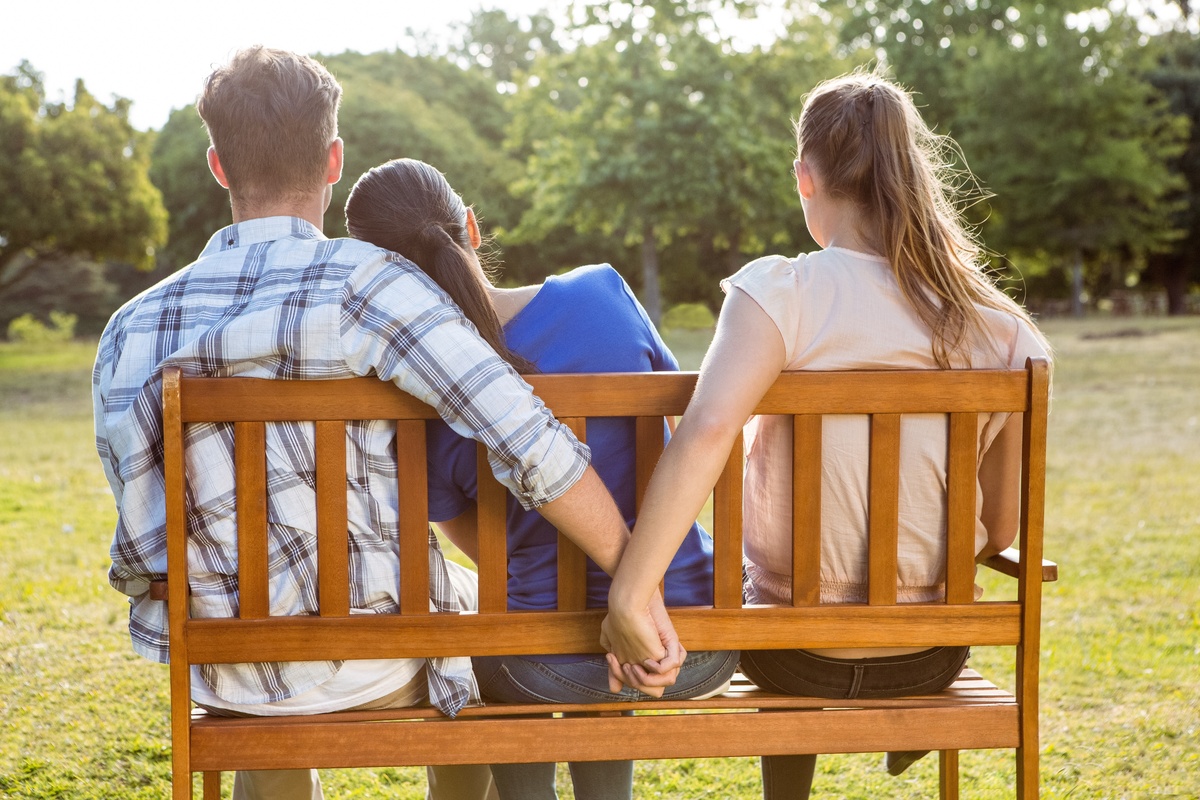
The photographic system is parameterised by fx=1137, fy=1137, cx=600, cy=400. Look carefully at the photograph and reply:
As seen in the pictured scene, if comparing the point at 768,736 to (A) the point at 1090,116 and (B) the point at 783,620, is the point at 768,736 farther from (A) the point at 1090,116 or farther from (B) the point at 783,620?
(A) the point at 1090,116

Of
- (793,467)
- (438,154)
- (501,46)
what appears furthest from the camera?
(501,46)

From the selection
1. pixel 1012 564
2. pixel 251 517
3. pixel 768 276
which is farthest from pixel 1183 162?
pixel 251 517

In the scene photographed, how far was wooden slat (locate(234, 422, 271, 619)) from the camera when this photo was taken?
1.80 metres

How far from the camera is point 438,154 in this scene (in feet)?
101

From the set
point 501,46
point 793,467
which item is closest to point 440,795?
point 793,467

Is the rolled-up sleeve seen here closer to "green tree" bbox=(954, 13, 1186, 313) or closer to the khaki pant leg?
the khaki pant leg

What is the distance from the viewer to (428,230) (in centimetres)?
199

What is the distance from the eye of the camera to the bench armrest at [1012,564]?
6.70 feet

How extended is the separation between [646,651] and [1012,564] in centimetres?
77

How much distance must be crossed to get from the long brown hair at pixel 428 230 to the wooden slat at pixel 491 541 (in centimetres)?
21

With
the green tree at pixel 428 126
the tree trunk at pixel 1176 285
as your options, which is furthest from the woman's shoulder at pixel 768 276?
the tree trunk at pixel 1176 285

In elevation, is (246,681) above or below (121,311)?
below

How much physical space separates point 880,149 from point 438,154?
30.0 metres

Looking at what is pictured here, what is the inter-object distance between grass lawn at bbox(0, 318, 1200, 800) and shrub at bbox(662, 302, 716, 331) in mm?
18798
